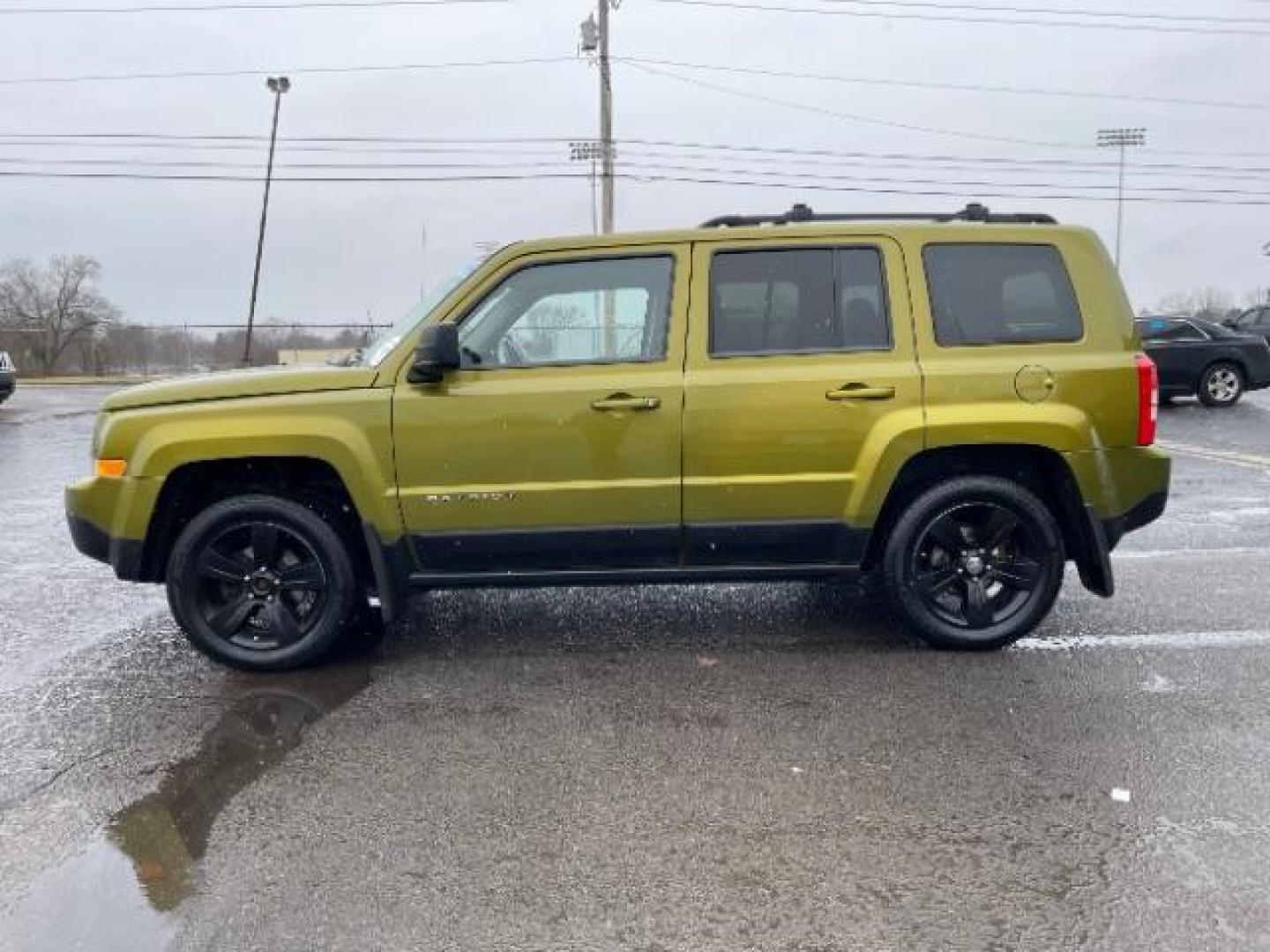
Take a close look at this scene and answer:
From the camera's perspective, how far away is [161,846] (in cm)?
304

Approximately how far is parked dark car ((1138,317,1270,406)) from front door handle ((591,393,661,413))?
50.6ft

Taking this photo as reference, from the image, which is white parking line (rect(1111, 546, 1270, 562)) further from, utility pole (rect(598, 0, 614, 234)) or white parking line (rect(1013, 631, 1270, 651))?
utility pole (rect(598, 0, 614, 234))

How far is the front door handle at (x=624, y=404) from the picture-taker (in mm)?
4293

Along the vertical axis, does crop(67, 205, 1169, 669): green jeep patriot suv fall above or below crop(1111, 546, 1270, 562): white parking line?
above

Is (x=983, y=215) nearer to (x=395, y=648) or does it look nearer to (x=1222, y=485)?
(x=395, y=648)

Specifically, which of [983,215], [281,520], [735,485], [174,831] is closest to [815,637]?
[735,485]

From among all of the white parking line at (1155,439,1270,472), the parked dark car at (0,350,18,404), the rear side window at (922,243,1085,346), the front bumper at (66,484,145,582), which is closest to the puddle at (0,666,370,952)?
the front bumper at (66,484,145,582)

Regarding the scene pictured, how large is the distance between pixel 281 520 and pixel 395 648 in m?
0.86

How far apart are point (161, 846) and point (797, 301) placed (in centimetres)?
322

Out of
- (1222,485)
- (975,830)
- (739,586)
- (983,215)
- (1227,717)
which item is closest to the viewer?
(975,830)

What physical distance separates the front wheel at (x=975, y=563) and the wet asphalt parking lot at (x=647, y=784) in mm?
173

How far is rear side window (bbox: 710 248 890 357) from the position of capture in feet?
14.6

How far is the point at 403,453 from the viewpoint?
14.1 ft

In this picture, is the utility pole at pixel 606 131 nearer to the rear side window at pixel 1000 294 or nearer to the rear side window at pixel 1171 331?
the rear side window at pixel 1171 331
